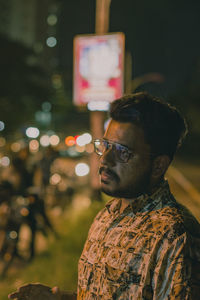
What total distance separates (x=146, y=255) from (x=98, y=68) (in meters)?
9.34

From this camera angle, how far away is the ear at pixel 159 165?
161 centimetres

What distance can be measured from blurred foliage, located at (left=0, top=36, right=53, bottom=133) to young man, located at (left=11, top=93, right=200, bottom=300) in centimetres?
2665

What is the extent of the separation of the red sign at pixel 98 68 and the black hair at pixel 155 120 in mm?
8538

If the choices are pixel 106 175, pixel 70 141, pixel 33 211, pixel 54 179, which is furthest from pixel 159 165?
pixel 70 141

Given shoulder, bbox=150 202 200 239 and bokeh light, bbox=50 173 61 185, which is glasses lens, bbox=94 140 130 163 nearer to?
shoulder, bbox=150 202 200 239

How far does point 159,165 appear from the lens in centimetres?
162

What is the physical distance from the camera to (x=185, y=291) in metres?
1.32

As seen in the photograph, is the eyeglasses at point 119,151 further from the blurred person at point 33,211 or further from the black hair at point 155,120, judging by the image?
the blurred person at point 33,211

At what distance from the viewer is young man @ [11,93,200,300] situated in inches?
53.0

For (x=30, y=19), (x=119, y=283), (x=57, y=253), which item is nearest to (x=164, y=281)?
(x=119, y=283)

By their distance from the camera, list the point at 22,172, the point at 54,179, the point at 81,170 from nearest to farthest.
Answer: the point at 22,172, the point at 54,179, the point at 81,170

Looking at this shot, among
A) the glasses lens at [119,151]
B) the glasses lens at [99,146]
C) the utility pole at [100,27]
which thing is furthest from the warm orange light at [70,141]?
the glasses lens at [119,151]

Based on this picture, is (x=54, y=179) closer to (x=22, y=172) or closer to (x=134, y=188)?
(x=22, y=172)

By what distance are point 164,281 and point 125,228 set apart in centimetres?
26
